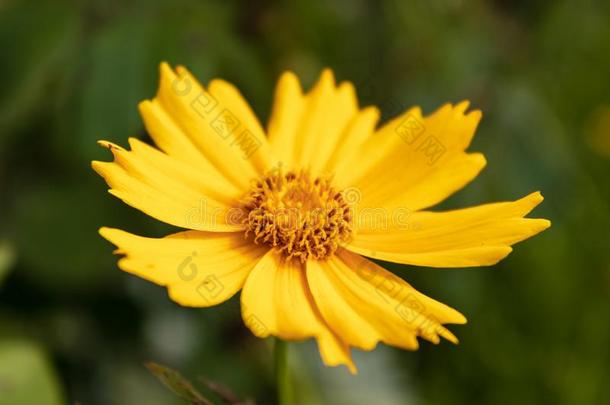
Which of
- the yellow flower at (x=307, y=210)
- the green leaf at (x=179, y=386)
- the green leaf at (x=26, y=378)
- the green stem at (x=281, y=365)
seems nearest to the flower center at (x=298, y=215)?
the yellow flower at (x=307, y=210)

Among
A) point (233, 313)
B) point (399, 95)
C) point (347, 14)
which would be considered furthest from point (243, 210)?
point (347, 14)

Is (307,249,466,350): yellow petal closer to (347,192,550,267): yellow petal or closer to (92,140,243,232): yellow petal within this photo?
(347,192,550,267): yellow petal

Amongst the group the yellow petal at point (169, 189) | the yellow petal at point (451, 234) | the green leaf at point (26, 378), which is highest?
the yellow petal at point (169, 189)

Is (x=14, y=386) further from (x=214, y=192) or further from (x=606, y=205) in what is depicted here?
(x=606, y=205)

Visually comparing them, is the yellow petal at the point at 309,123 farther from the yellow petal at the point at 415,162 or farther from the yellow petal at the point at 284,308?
the yellow petal at the point at 284,308

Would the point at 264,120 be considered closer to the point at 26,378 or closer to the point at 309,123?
the point at 309,123

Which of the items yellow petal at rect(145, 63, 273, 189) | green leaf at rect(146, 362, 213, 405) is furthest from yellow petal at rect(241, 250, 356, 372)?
yellow petal at rect(145, 63, 273, 189)
